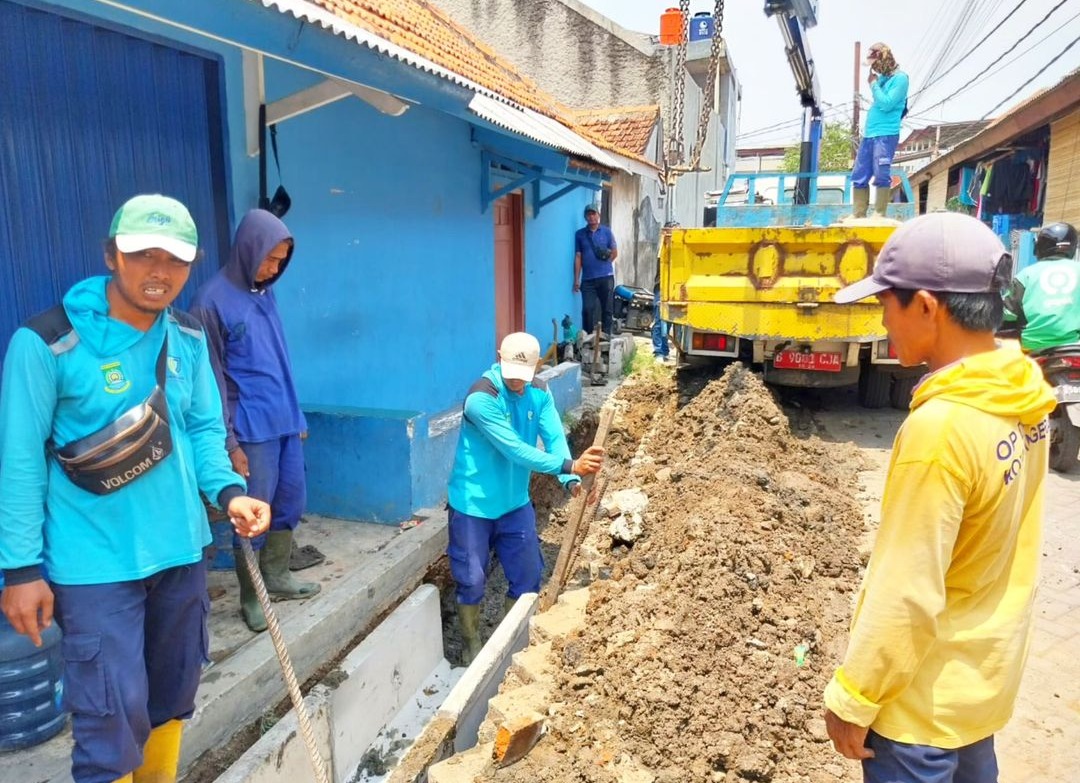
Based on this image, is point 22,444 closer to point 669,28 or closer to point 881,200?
point 881,200

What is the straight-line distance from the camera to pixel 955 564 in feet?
5.08

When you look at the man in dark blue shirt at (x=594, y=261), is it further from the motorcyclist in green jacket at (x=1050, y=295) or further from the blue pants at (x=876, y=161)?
the motorcyclist in green jacket at (x=1050, y=295)

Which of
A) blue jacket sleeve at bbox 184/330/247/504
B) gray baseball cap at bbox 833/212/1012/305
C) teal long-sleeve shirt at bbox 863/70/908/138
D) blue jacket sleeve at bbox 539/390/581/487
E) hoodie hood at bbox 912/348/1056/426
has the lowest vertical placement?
blue jacket sleeve at bbox 539/390/581/487

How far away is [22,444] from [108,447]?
0.62ft

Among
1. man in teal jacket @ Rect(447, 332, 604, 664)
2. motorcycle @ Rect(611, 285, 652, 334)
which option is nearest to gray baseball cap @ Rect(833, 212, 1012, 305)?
man in teal jacket @ Rect(447, 332, 604, 664)

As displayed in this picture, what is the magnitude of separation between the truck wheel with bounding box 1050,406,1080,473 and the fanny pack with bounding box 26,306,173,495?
6.18 m

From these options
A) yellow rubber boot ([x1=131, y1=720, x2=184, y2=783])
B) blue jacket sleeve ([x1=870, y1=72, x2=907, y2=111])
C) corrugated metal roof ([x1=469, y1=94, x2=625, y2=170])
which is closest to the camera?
yellow rubber boot ([x1=131, y1=720, x2=184, y2=783])

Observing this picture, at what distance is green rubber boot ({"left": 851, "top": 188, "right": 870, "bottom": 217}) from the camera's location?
8117 mm

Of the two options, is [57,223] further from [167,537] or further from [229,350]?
[167,537]

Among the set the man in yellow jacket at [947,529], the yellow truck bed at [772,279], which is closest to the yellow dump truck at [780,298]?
the yellow truck bed at [772,279]

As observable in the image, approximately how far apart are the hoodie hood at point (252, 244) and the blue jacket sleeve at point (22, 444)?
1.35 m

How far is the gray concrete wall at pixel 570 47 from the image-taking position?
16344mm

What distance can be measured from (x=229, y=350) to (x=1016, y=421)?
2864mm

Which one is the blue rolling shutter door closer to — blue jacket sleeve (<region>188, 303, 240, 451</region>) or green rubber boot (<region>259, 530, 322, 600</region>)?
blue jacket sleeve (<region>188, 303, 240, 451</region>)
